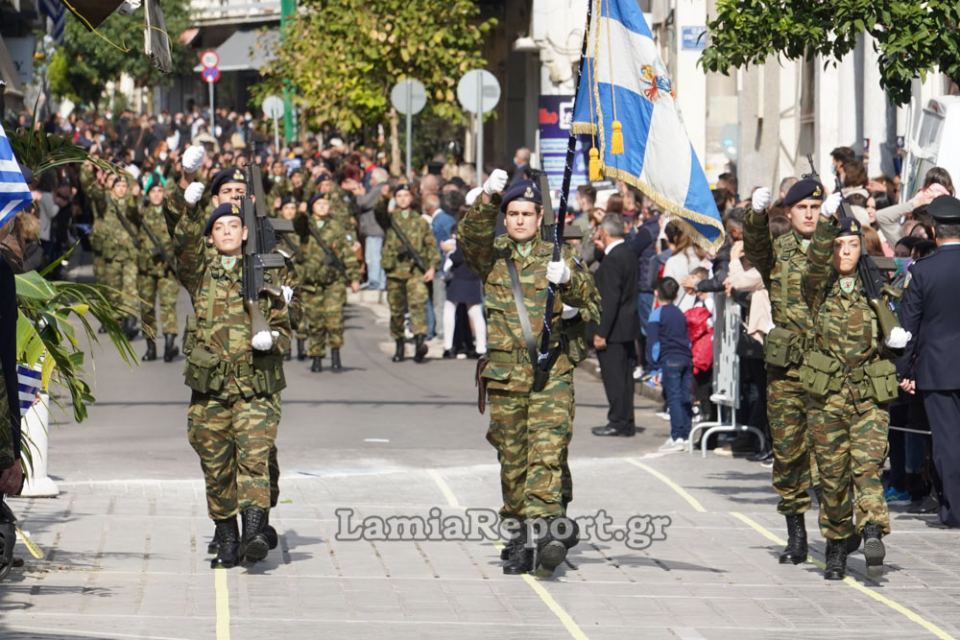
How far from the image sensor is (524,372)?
10734 millimetres

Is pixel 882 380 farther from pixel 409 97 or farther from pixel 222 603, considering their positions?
pixel 409 97

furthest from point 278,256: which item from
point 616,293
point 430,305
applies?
point 430,305

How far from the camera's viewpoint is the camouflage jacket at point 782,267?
36.3ft

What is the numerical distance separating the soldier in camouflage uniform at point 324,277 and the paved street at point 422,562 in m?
5.05

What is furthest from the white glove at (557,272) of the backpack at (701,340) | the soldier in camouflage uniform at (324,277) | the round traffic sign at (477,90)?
the round traffic sign at (477,90)

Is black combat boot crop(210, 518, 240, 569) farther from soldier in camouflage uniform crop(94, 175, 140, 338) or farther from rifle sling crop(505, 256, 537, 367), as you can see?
soldier in camouflage uniform crop(94, 175, 140, 338)

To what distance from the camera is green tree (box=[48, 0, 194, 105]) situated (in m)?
72.9

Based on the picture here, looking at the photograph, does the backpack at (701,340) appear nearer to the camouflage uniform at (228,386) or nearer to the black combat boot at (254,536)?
the camouflage uniform at (228,386)

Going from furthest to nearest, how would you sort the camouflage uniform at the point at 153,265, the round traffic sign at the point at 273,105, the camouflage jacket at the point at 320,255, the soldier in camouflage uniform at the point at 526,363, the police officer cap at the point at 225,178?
the round traffic sign at the point at 273,105 < the camouflage uniform at the point at 153,265 < the camouflage jacket at the point at 320,255 < the police officer cap at the point at 225,178 < the soldier in camouflage uniform at the point at 526,363

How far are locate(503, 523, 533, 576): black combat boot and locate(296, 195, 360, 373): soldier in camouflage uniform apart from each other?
11.7 m

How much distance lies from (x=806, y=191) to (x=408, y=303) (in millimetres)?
13151

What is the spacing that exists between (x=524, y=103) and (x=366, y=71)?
11912mm

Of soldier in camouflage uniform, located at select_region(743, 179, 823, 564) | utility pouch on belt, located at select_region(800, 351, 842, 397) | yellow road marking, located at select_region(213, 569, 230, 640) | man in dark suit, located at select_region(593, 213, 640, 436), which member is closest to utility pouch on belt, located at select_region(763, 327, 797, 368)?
soldier in camouflage uniform, located at select_region(743, 179, 823, 564)

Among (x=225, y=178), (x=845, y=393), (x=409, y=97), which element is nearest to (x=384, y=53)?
(x=409, y=97)
